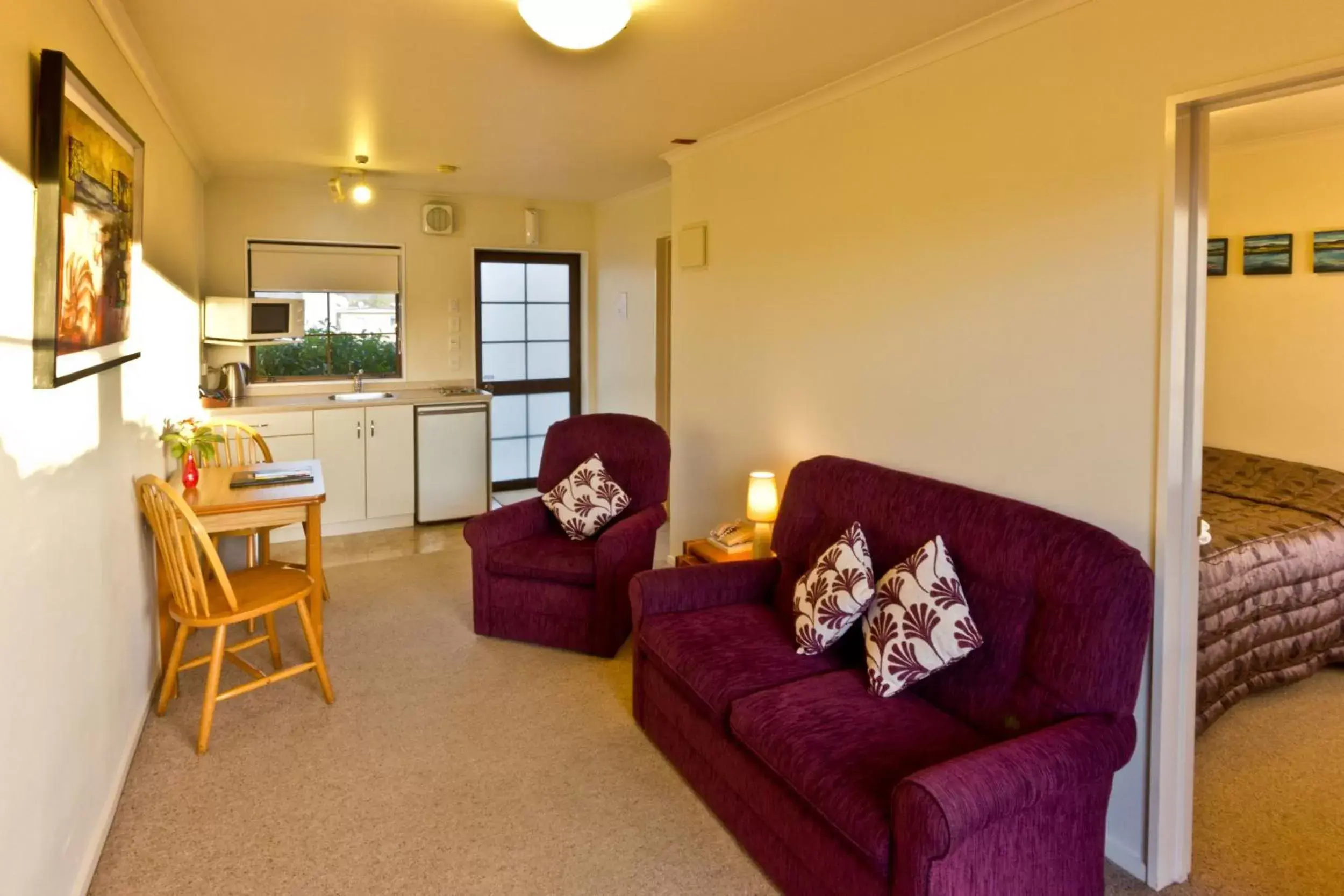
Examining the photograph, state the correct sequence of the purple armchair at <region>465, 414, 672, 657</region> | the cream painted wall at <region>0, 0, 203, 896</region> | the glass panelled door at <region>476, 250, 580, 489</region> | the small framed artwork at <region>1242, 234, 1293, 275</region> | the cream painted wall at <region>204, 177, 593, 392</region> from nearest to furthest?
the cream painted wall at <region>0, 0, 203, 896</region>
the purple armchair at <region>465, 414, 672, 657</region>
the small framed artwork at <region>1242, 234, 1293, 275</region>
the cream painted wall at <region>204, 177, 593, 392</region>
the glass panelled door at <region>476, 250, 580, 489</region>

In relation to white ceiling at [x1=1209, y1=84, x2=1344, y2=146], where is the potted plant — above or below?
below

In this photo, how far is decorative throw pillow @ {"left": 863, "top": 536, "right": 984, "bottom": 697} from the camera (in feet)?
7.46

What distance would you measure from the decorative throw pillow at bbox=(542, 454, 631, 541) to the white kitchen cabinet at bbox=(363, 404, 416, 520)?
2.05 meters

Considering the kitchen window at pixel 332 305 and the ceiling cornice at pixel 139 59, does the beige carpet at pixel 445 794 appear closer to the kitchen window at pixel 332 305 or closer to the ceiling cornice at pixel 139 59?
the ceiling cornice at pixel 139 59

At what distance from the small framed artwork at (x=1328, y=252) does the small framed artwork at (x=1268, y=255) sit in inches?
4.3

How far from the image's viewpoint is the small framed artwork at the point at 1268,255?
406 centimetres

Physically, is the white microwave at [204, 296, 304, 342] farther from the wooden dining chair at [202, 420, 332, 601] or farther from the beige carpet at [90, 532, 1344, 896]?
the beige carpet at [90, 532, 1344, 896]

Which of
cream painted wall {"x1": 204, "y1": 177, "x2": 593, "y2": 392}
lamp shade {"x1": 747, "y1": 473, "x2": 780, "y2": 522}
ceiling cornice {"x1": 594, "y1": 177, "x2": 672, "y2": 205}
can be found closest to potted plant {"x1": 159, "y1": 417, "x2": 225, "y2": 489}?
cream painted wall {"x1": 204, "y1": 177, "x2": 593, "y2": 392}

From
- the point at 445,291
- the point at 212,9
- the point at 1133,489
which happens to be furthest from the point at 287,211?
the point at 1133,489

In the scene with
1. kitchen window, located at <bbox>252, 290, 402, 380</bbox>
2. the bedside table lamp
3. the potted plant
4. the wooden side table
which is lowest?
the wooden side table

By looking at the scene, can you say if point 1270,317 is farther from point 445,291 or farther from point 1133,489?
point 445,291

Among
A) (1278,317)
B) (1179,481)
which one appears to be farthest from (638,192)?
(1179,481)

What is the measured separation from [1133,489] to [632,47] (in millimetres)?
2020

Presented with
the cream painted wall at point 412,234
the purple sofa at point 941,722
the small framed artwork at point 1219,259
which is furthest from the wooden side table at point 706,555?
the cream painted wall at point 412,234
